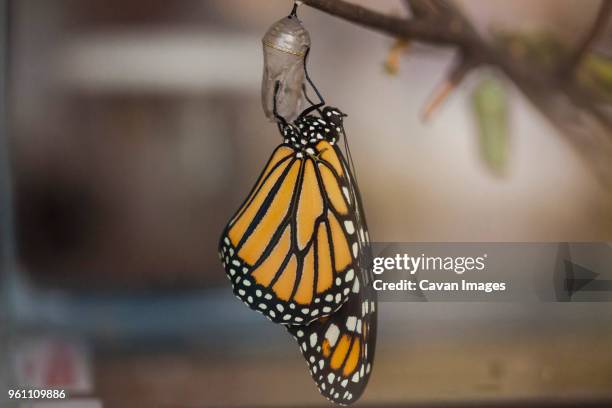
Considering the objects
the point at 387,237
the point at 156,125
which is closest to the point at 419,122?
the point at 387,237

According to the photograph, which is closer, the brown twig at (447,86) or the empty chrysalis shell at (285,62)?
the empty chrysalis shell at (285,62)

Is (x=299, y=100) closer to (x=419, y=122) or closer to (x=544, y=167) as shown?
(x=419, y=122)

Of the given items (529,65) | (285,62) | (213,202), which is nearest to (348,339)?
(213,202)

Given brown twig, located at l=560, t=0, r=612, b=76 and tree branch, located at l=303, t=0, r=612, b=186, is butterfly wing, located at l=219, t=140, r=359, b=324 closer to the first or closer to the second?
tree branch, located at l=303, t=0, r=612, b=186

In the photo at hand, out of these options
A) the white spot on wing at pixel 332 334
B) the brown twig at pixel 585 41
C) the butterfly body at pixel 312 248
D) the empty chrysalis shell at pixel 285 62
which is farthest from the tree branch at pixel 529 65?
the white spot on wing at pixel 332 334

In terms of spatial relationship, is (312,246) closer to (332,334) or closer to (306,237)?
(306,237)

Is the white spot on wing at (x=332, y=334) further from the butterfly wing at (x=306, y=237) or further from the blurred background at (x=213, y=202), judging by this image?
the blurred background at (x=213, y=202)
